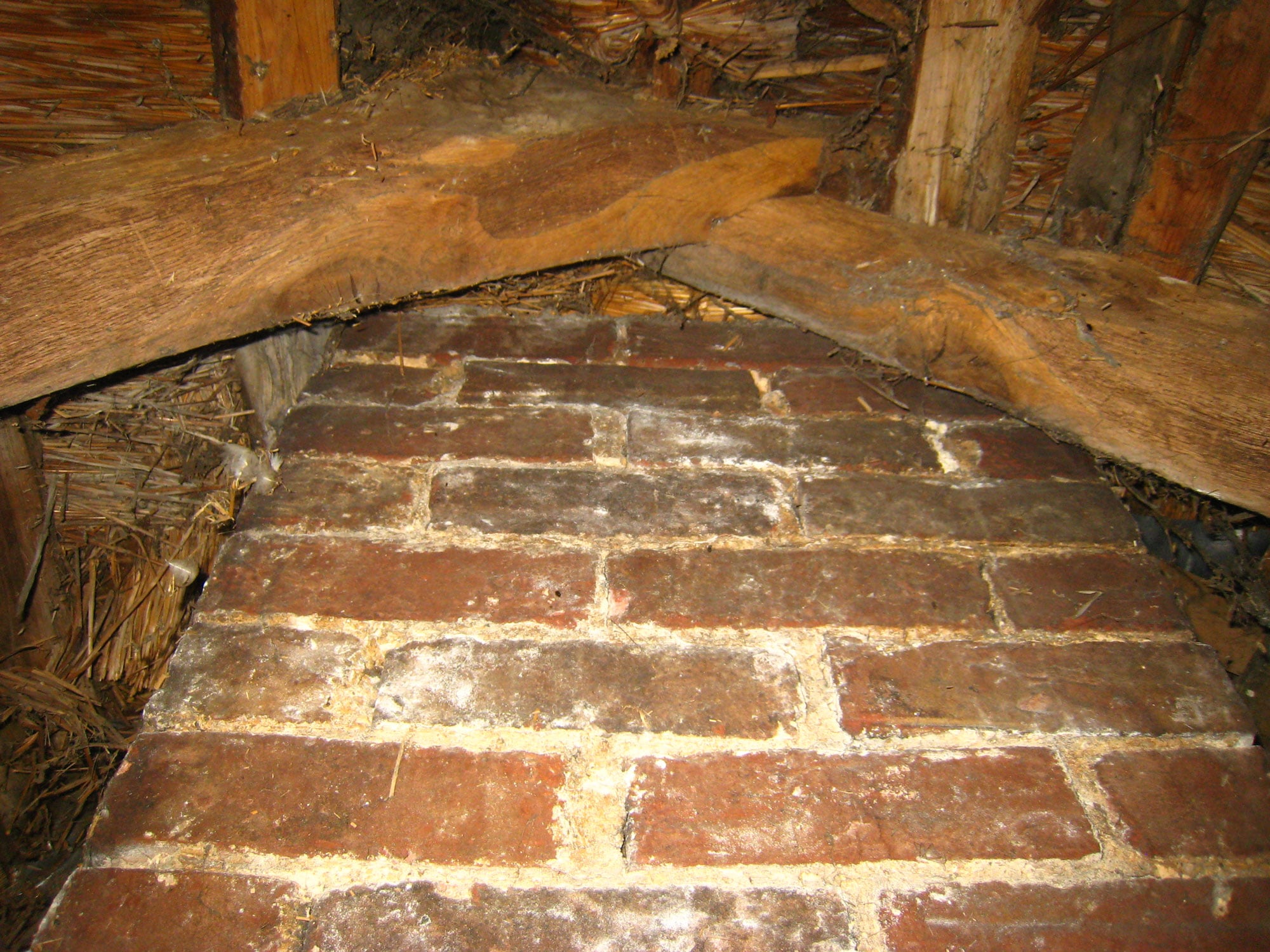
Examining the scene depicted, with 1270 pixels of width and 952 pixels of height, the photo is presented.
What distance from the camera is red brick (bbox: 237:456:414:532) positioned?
90 cm

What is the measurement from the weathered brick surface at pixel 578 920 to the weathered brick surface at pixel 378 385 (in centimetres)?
66

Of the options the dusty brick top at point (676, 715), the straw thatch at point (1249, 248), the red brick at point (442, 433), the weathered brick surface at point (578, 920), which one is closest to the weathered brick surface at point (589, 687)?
the dusty brick top at point (676, 715)

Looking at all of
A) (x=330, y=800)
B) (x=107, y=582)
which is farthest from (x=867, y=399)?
(x=107, y=582)

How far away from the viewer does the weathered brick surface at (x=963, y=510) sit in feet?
3.02

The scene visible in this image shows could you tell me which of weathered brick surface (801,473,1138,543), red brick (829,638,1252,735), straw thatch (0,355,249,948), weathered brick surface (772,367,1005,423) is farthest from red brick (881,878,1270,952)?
straw thatch (0,355,249,948)

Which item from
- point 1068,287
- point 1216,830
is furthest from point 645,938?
point 1068,287

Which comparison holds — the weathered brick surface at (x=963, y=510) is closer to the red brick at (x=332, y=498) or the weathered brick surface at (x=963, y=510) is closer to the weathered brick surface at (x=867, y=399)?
the weathered brick surface at (x=867, y=399)

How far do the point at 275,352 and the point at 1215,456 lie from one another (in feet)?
4.49

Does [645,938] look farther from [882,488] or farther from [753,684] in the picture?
[882,488]

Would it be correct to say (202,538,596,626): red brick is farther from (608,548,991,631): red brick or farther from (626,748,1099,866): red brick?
(626,748,1099,866): red brick

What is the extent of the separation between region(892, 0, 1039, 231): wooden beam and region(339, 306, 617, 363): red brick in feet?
1.75

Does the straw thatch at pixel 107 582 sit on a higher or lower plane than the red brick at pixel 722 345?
lower

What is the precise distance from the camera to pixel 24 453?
1.06m

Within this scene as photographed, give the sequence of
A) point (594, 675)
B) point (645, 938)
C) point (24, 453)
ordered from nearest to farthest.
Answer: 1. point (645, 938)
2. point (594, 675)
3. point (24, 453)
